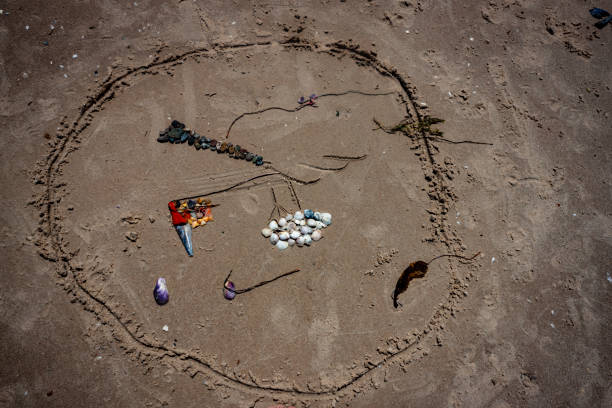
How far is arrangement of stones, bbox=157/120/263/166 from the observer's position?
14.2 feet

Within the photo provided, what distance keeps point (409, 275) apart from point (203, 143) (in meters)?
3.24

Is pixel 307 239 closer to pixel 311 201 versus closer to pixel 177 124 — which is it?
pixel 311 201

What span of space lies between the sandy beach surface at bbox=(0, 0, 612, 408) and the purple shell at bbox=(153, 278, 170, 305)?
0.07 meters

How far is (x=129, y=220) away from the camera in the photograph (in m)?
4.08

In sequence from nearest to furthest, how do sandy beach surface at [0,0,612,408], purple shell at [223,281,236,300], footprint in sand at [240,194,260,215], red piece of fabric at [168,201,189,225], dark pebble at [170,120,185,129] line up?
sandy beach surface at [0,0,612,408] < purple shell at [223,281,236,300] < red piece of fabric at [168,201,189,225] < footprint in sand at [240,194,260,215] < dark pebble at [170,120,185,129]

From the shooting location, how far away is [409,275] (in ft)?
13.3

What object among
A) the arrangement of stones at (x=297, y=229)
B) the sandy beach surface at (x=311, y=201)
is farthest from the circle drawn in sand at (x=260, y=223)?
the arrangement of stones at (x=297, y=229)

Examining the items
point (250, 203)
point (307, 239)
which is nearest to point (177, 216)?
point (250, 203)

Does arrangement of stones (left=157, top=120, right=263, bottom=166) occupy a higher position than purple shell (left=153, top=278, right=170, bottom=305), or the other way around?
arrangement of stones (left=157, top=120, right=263, bottom=166)

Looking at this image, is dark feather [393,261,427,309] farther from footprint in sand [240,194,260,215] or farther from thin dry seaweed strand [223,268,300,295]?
footprint in sand [240,194,260,215]

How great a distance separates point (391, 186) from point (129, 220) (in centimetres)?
348

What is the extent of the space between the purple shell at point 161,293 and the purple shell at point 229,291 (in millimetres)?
700

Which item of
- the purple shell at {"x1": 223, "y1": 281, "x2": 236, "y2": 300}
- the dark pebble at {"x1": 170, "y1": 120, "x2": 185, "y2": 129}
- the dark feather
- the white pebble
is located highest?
the dark pebble at {"x1": 170, "y1": 120, "x2": 185, "y2": 129}

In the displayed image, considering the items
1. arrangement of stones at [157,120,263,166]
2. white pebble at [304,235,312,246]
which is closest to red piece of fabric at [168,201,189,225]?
arrangement of stones at [157,120,263,166]
